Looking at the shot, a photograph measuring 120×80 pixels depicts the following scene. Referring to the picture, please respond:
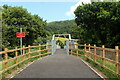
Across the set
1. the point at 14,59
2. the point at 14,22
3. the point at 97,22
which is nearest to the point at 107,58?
the point at 14,59

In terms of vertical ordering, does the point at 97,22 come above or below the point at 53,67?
above

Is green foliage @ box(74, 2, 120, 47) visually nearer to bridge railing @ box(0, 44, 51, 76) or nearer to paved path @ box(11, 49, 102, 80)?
bridge railing @ box(0, 44, 51, 76)

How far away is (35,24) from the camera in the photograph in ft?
145

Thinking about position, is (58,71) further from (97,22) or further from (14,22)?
(14,22)

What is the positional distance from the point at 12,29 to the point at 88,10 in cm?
1264

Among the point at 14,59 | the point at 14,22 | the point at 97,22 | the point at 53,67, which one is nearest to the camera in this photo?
the point at 14,59

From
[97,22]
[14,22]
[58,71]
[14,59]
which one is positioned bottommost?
[58,71]

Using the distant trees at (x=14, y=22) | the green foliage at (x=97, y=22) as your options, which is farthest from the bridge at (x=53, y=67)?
the distant trees at (x=14, y=22)

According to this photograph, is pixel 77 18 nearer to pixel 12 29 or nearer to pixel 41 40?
pixel 12 29

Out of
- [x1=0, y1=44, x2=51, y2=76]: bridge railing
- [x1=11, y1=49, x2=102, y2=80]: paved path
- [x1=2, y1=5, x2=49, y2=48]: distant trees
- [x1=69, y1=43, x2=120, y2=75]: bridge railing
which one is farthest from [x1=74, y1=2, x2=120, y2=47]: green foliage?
[x1=11, y1=49, x2=102, y2=80]: paved path

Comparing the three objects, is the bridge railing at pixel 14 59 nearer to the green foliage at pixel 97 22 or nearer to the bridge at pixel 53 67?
the bridge at pixel 53 67

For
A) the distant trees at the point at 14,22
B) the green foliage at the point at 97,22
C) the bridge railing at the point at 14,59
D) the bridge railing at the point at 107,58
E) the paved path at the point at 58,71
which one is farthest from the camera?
the distant trees at the point at 14,22

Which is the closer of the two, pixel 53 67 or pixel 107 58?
pixel 107 58

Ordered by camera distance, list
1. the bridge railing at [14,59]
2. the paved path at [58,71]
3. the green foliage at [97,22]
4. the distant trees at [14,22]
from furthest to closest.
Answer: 1. the distant trees at [14,22]
2. the green foliage at [97,22]
3. the paved path at [58,71]
4. the bridge railing at [14,59]
